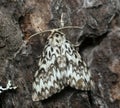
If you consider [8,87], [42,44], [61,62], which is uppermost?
[42,44]

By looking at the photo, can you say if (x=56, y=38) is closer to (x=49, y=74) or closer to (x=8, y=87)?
(x=49, y=74)

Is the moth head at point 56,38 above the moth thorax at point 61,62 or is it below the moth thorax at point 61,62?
above

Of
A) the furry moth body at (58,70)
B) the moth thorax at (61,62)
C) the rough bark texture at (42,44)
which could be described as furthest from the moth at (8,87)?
the moth thorax at (61,62)

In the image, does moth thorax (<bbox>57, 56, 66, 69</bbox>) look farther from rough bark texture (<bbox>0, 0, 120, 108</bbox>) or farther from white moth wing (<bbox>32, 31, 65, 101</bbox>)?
rough bark texture (<bbox>0, 0, 120, 108</bbox>)

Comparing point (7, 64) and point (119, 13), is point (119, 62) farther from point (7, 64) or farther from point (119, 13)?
point (7, 64)

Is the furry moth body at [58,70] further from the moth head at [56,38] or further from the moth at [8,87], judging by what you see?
the moth at [8,87]

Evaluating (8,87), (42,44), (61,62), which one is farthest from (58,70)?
(8,87)
